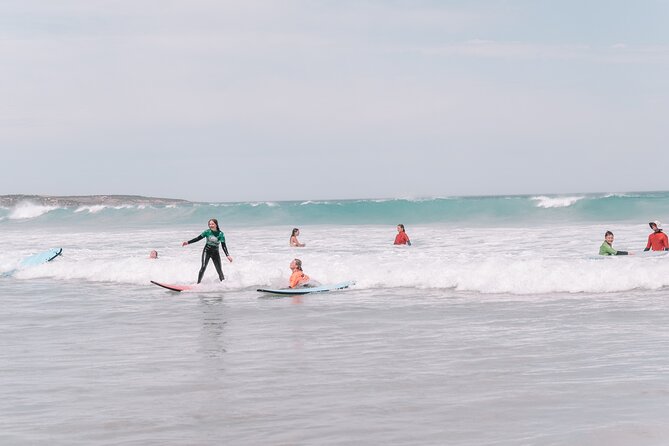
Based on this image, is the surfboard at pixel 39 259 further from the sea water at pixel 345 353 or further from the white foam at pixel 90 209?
the white foam at pixel 90 209

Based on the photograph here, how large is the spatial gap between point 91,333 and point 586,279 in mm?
10193

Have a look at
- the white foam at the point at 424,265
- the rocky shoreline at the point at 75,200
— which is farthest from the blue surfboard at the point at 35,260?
the rocky shoreline at the point at 75,200

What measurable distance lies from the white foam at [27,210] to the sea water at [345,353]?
60.2m

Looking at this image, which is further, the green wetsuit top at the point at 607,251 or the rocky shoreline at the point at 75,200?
the rocky shoreline at the point at 75,200

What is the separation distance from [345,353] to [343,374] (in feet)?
4.46

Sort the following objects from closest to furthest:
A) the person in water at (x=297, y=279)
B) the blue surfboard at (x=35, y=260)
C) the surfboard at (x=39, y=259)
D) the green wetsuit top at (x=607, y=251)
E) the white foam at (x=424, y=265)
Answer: the white foam at (x=424, y=265)
the person in water at (x=297, y=279)
the green wetsuit top at (x=607, y=251)
the blue surfboard at (x=35, y=260)
the surfboard at (x=39, y=259)

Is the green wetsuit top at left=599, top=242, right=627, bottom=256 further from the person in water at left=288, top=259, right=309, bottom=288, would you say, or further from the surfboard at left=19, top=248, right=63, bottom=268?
the surfboard at left=19, top=248, right=63, bottom=268

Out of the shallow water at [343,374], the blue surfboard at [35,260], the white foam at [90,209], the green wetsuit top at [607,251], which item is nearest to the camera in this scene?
the shallow water at [343,374]

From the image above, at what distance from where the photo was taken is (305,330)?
12.3 metres

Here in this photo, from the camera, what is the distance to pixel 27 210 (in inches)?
3314

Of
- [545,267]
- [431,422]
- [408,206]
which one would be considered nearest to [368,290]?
[545,267]

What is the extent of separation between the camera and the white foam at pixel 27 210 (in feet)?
264

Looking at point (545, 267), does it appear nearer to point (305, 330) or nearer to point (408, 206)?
point (305, 330)

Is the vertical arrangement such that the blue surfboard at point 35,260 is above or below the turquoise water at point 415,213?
below
